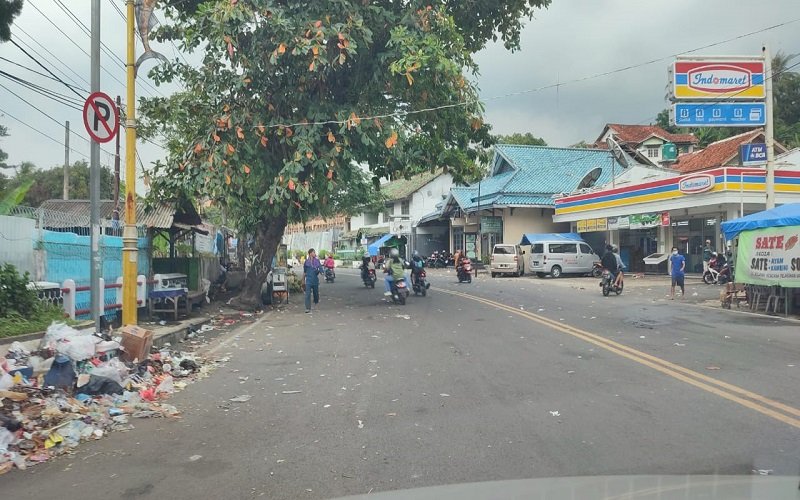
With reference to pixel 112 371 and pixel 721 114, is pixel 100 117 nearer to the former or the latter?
pixel 112 371

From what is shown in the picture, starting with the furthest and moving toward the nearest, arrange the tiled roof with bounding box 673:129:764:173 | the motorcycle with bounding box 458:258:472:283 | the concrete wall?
the concrete wall
the tiled roof with bounding box 673:129:764:173
the motorcycle with bounding box 458:258:472:283

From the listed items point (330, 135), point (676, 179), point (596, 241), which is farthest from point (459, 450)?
point (596, 241)

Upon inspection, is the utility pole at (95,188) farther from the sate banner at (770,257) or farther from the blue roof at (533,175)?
the blue roof at (533,175)

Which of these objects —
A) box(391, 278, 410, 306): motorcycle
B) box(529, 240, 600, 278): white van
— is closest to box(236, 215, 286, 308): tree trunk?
box(391, 278, 410, 306): motorcycle

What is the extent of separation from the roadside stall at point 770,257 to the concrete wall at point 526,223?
2243cm

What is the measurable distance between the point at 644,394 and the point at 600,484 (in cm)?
378

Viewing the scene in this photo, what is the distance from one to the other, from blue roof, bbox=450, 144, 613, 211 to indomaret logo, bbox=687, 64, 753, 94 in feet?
59.6

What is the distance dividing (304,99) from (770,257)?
12.0 metres

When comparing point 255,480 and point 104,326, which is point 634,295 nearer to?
point 104,326

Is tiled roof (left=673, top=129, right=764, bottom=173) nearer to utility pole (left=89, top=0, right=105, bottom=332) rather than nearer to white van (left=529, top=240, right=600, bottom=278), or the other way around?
white van (left=529, top=240, right=600, bottom=278)

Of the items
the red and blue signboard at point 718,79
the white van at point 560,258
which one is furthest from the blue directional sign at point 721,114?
the white van at point 560,258

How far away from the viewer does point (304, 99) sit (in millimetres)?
15961

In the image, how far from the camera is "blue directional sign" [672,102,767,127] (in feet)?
60.9

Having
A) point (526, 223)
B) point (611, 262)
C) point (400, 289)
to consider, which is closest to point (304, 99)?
point (400, 289)
